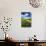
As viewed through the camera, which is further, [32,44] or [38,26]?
[38,26]

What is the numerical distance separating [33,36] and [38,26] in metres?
0.40

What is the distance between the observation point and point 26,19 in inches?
191

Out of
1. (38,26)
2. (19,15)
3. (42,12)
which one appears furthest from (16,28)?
(42,12)

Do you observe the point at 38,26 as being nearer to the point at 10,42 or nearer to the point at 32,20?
the point at 32,20

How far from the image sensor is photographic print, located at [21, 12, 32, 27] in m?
4.84

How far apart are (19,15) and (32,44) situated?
1197 mm

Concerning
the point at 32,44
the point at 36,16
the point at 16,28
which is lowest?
the point at 32,44

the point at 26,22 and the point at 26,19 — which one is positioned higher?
the point at 26,19

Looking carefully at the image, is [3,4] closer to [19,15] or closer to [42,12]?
[19,15]

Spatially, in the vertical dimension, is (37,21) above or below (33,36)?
above

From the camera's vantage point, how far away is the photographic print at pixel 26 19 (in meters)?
4.84

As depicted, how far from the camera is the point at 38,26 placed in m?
4.91

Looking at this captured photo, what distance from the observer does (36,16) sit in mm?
4898

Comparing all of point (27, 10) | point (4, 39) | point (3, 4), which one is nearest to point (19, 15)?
point (27, 10)
